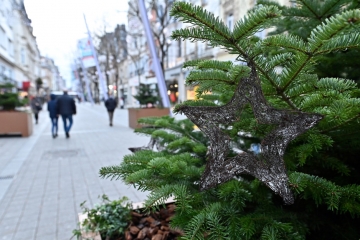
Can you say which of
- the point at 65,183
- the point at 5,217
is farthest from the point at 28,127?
the point at 5,217

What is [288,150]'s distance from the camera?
1.59 metres

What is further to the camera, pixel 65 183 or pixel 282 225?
pixel 65 183

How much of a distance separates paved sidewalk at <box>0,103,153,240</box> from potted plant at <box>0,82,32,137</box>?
5.00 ft

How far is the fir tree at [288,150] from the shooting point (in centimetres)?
106

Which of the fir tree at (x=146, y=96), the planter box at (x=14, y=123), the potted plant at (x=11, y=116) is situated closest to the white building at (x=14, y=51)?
the potted plant at (x=11, y=116)

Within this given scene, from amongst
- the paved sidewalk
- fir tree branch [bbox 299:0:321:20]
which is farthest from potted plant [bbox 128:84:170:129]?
fir tree branch [bbox 299:0:321:20]

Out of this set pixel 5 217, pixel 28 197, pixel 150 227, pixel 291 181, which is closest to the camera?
pixel 291 181

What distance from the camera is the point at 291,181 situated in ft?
3.95

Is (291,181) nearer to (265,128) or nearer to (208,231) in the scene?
(265,128)

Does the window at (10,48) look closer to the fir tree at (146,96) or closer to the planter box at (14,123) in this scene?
the planter box at (14,123)

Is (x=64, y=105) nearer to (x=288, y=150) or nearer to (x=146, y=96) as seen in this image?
(x=146, y=96)

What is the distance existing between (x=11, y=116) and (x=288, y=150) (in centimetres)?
1167

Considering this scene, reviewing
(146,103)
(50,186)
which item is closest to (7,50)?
(146,103)

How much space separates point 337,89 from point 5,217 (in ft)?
13.8
